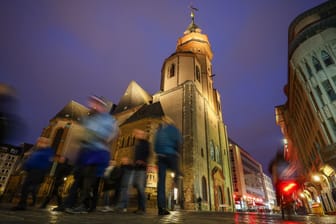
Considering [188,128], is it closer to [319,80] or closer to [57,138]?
[319,80]

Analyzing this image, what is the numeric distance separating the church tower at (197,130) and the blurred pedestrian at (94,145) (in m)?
13.4

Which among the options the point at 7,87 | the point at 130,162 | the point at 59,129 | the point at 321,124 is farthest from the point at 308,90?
the point at 59,129

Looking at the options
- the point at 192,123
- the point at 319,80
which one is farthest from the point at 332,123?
the point at 192,123

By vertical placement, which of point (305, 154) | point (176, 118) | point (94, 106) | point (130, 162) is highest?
point (176, 118)

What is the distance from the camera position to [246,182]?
58969mm

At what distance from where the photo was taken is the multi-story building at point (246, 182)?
1930 inches

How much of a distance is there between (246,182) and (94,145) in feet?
211

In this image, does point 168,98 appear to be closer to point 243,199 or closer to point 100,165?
point 100,165

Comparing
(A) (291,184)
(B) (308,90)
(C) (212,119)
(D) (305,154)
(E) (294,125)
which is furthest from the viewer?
(C) (212,119)

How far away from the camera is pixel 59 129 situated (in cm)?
3188

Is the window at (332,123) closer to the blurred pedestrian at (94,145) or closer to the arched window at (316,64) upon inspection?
the arched window at (316,64)

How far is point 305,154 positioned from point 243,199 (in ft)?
107

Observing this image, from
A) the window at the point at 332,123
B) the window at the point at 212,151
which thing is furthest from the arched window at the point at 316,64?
the window at the point at 212,151

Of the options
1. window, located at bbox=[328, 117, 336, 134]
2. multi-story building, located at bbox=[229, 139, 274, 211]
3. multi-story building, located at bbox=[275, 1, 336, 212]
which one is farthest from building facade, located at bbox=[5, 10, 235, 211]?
multi-story building, located at bbox=[229, 139, 274, 211]
